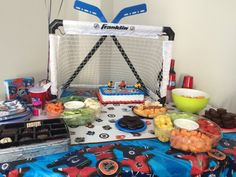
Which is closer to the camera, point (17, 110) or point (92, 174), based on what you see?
point (92, 174)

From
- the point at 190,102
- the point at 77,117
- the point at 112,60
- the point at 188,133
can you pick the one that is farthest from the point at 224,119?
the point at 112,60

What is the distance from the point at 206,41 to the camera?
1.11 metres

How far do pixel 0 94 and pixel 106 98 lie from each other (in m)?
0.55

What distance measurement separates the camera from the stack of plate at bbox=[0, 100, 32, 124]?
2.64ft

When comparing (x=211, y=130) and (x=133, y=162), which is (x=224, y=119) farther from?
(x=133, y=162)

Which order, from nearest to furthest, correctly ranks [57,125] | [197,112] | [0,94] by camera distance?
[57,125]
[197,112]
[0,94]

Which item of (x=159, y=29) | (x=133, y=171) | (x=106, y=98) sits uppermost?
(x=159, y=29)

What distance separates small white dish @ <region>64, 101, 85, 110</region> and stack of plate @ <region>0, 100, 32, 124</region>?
149mm

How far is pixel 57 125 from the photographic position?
74 centimetres

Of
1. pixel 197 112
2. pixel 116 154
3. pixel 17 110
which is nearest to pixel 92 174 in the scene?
pixel 116 154

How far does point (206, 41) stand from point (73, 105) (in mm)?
738

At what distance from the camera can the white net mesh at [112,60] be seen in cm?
122

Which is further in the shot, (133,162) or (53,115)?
(53,115)

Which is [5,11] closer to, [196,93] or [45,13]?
[45,13]
